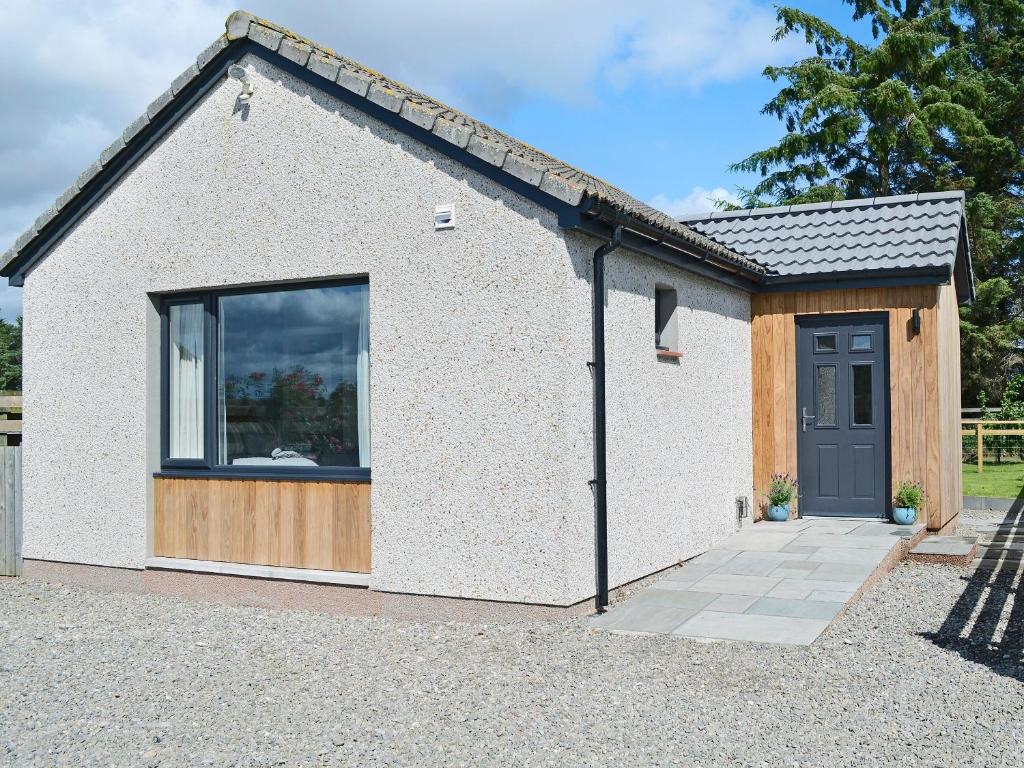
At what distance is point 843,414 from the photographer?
11.0 metres

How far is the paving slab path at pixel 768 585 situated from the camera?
21.7 feet

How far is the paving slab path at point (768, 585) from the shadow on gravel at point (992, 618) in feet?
2.35

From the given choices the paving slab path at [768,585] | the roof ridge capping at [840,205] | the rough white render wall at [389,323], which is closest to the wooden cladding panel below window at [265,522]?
the rough white render wall at [389,323]

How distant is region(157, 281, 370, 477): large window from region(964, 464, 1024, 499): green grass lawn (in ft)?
39.3

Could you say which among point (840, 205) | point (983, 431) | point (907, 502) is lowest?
point (907, 502)

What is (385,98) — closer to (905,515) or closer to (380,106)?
(380,106)

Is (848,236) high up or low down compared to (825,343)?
up

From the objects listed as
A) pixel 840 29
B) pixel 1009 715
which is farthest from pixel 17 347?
pixel 1009 715

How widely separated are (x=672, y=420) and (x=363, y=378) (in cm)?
283

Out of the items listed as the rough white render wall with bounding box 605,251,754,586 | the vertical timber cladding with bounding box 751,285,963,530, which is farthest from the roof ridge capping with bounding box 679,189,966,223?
the rough white render wall with bounding box 605,251,754,586

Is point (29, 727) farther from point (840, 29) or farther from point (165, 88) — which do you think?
point (840, 29)

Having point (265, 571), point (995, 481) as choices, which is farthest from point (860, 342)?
point (995, 481)

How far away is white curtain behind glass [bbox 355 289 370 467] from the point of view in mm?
7781

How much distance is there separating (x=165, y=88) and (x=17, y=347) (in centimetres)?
3833
